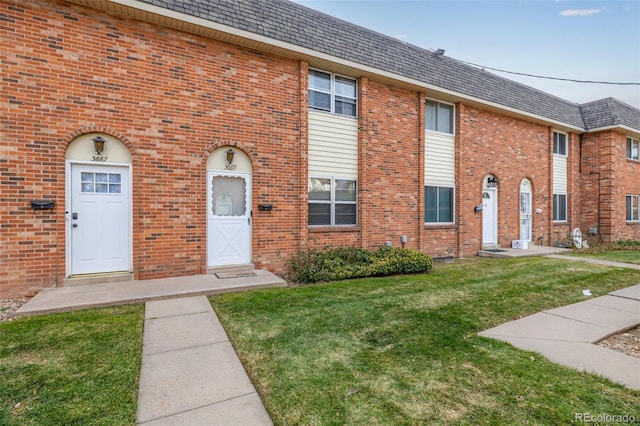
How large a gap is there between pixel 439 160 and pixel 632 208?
12697 mm

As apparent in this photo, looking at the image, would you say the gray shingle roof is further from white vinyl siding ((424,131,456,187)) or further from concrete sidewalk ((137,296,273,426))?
concrete sidewalk ((137,296,273,426))

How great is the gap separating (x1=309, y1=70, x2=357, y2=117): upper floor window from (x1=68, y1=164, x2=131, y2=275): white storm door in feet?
15.8

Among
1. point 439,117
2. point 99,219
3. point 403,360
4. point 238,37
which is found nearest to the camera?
point 403,360

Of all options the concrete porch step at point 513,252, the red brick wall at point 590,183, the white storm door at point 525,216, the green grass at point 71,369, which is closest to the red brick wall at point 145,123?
the green grass at point 71,369

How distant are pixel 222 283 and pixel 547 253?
11076mm

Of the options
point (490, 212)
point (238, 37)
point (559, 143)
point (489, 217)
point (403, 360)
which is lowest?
point (403, 360)

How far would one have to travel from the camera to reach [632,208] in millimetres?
15227

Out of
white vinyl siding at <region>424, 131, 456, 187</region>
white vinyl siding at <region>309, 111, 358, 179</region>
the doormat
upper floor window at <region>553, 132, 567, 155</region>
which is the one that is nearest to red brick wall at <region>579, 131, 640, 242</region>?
upper floor window at <region>553, 132, 567, 155</region>

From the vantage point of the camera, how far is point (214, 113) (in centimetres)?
674

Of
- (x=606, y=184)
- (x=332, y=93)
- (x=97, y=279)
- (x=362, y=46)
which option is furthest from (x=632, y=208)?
(x=97, y=279)

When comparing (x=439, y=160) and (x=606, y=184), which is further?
(x=606, y=184)

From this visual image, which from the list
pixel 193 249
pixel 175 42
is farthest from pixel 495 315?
pixel 175 42

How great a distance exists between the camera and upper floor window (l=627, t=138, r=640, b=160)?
587 inches

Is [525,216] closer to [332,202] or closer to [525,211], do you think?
[525,211]
